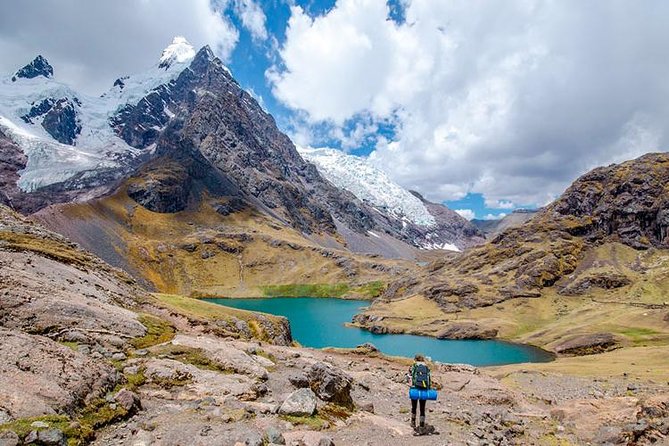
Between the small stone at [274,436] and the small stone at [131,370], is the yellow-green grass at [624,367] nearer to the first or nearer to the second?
the small stone at [131,370]

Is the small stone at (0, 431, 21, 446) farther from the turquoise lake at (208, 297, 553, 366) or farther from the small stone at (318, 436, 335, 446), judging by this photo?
the turquoise lake at (208, 297, 553, 366)


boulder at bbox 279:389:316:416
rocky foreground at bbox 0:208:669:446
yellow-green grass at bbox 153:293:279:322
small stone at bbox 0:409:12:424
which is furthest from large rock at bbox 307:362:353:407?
yellow-green grass at bbox 153:293:279:322

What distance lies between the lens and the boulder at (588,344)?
5399 inches

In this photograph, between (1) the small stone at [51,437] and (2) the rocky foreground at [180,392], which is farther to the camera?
(2) the rocky foreground at [180,392]

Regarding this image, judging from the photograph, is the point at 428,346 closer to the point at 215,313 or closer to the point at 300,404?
the point at 215,313

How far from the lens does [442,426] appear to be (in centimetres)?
2848

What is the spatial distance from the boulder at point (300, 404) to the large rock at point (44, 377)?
8.43 meters

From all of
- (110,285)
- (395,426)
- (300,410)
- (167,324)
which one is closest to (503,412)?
(395,426)

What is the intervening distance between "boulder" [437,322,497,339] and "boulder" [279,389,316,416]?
164372 millimetres

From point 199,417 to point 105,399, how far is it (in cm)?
423

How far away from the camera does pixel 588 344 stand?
14062 centimetres

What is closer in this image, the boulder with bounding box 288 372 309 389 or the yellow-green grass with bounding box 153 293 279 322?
the boulder with bounding box 288 372 309 389

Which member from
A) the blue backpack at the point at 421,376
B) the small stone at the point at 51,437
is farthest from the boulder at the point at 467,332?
the small stone at the point at 51,437

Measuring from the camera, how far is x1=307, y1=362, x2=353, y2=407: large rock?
27.5 meters
